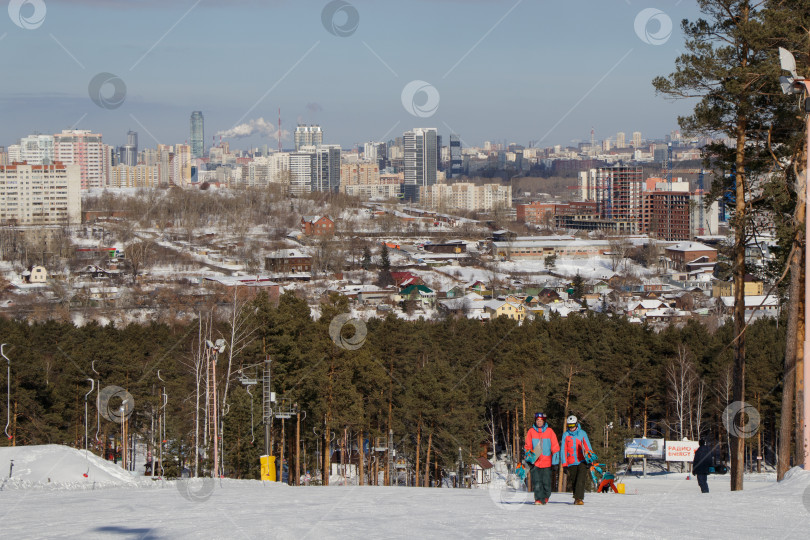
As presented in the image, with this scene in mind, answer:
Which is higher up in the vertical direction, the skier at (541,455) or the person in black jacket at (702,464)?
the skier at (541,455)

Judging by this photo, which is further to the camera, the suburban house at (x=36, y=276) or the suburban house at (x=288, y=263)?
the suburban house at (x=288, y=263)

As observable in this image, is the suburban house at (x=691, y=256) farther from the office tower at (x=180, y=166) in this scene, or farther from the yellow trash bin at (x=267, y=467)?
the office tower at (x=180, y=166)

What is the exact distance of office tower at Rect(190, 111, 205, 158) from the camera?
158375 millimetres

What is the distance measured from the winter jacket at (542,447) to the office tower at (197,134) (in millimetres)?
157481

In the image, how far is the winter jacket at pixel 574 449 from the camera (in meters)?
5.17

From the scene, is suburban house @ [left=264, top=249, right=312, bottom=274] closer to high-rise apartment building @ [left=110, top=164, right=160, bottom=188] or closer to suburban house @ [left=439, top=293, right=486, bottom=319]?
suburban house @ [left=439, top=293, right=486, bottom=319]

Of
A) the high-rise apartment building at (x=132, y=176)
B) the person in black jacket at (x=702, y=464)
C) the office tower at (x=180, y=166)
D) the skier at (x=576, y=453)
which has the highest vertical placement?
the office tower at (x=180, y=166)

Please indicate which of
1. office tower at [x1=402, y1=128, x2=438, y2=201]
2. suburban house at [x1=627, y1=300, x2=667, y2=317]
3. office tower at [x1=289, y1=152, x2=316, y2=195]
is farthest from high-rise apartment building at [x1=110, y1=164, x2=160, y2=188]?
suburban house at [x1=627, y1=300, x2=667, y2=317]

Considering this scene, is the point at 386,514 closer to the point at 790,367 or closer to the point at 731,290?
the point at 790,367

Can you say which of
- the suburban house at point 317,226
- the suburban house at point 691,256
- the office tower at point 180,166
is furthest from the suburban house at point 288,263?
the office tower at point 180,166

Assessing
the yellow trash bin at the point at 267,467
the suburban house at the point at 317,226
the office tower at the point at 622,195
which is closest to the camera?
the yellow trash bin at the point at 267,467

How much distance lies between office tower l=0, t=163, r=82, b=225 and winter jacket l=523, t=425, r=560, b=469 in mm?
69237

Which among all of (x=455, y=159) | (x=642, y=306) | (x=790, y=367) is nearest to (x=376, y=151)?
(x=455, y=159)

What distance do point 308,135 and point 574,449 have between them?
5615 inches
